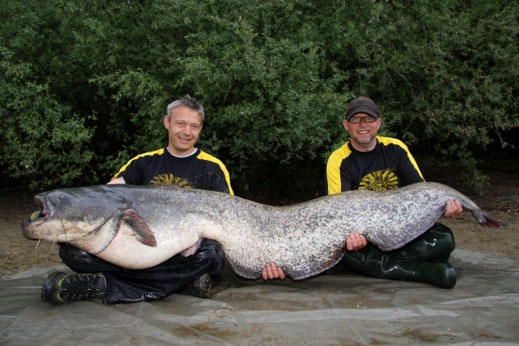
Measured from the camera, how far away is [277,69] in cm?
499

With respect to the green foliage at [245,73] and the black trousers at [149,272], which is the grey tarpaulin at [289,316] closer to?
the black trousers at [149,272]

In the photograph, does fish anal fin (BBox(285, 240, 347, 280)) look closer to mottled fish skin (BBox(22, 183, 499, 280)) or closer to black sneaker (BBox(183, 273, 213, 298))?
mottled fish skin (BBox(22, 183, 499, 280))

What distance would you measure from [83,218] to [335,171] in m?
2.12

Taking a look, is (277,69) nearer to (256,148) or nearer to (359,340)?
(256,148)

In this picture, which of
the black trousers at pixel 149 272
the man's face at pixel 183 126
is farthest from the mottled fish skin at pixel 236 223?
the man's face at pixel 183 126

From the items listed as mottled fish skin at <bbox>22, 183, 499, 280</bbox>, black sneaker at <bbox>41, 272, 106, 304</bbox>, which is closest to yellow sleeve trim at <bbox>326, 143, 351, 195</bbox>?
mottled fish skin at <bbox>22, 183, 499, 280</bbox>

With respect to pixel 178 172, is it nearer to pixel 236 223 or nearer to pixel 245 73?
pixel 236 223

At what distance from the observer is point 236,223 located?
2.94 meters

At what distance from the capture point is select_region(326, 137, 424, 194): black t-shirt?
11.9 feet

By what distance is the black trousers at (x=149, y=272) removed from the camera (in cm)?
290

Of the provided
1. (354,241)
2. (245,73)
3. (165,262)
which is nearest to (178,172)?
(165,262)

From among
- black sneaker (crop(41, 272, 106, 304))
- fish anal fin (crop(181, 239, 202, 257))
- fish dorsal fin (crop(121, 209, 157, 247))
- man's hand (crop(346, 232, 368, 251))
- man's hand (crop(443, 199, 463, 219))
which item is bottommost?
black sneaker (crop(41, 272, 106, 304))

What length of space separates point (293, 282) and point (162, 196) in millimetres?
1244

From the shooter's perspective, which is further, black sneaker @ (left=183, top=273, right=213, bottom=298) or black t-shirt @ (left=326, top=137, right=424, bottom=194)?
black t-shirt @ (left=326, top=137, right=424, bottom=194)
